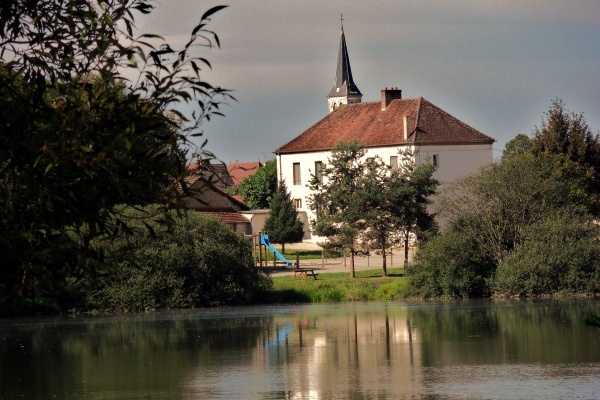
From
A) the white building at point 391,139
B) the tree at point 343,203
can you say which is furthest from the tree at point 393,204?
the white building at point 391,139

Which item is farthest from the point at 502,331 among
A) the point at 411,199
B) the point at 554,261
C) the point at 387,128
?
the point at 387,128

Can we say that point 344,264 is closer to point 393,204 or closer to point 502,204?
point 393,204

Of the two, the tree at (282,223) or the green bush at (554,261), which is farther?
the tree at (282,223)

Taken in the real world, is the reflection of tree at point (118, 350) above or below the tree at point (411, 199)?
below

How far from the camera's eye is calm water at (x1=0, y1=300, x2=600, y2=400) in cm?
2300

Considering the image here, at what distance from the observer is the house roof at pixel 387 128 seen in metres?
70.7

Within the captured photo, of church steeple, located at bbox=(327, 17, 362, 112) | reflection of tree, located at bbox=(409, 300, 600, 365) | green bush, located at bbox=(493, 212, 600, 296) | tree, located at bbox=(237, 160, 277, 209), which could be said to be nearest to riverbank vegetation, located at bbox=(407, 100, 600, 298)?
green bush, located at bbox=(493, 212, 600, 296)

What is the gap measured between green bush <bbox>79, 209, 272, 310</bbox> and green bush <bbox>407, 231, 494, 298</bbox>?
636 centimetres

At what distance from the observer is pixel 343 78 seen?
353 ft

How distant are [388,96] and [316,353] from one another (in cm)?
4749

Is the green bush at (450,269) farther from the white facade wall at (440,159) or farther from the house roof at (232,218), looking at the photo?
the white facade wall at (440,159)

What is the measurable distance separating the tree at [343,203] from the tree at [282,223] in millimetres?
14025

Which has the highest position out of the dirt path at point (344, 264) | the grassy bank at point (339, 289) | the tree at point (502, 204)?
the tree at point (502, 204)

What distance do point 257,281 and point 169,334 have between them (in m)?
11.2
